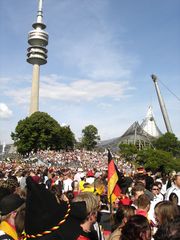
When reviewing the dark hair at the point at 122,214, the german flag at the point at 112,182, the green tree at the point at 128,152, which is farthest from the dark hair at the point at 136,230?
A: the green tree at the point at 128,152

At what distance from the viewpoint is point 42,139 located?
221 feet

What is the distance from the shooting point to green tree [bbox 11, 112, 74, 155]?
67562 mm

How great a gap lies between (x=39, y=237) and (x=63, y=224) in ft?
0.59

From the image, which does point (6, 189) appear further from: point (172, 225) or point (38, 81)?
point (38, 81)

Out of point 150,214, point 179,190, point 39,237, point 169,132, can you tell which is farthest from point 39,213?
point 169,132

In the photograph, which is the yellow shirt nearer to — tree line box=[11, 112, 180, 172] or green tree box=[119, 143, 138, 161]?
tree line box=[11, 112, 180, 172]

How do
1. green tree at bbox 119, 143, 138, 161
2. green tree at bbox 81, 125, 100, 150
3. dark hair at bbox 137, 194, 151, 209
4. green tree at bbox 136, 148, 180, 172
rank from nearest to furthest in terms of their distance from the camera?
dark hair at bbox 137, 194, 151, 209 → green tree at bbox 136, 148, 180, 172 → green tree at bbox 119, 143, 138, 161 → green tree at bbox 81, 125, 100, 150

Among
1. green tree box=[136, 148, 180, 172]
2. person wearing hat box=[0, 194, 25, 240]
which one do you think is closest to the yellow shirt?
person wearing hat box=[0, 194, 25, 240]

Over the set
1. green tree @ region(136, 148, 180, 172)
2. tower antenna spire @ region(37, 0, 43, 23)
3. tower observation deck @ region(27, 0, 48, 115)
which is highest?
tower antenna spire @ region(37, 0, 43, 23)

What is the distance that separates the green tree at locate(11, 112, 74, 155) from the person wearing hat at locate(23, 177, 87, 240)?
65.2m

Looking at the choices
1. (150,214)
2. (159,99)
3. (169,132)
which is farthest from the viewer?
(169,132)

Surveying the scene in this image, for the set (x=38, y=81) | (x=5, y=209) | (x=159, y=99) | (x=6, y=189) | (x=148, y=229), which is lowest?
(x=148, y=229)

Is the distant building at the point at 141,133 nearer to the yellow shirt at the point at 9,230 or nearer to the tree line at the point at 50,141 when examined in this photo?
the tree line at the point at 50,141

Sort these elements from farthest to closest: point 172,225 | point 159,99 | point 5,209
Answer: point 159,99 → point 5,209 → point 172,225
